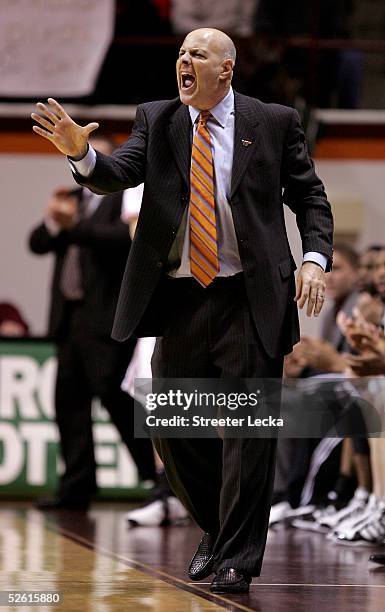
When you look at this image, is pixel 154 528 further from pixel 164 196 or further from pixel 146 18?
pixel 146 18

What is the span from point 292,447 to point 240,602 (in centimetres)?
349

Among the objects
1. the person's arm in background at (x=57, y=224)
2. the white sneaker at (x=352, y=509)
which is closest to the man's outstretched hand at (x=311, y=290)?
the white sneaker at (x=352, y=509)

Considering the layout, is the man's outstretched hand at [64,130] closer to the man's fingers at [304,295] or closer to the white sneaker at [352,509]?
the man's fingers at [304,295]

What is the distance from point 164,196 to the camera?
494 cm

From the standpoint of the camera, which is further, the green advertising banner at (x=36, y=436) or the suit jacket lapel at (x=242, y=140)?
the green advertising banner at (x=36, y=436)

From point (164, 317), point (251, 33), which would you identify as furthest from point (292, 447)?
point (251, 33)

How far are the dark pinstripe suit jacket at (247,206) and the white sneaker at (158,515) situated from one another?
111 inches

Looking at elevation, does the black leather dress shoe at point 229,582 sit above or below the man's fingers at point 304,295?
below

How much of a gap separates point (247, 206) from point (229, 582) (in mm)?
1306

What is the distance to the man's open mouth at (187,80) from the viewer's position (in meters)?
4.91

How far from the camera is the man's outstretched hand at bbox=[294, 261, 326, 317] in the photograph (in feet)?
15.6

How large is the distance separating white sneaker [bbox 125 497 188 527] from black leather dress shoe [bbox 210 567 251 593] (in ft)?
9.23

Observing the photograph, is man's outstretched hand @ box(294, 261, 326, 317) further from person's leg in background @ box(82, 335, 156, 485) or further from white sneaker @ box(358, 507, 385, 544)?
person's leg in background @ box(82, 335, 156, 485)
